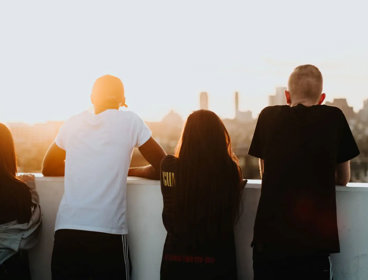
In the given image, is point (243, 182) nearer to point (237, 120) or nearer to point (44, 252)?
point (44, 252)

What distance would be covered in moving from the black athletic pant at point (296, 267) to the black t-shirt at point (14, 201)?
1479mm

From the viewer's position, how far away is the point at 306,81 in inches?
102

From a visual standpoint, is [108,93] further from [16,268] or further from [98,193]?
[16,268]

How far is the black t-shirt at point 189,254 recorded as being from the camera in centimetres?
265

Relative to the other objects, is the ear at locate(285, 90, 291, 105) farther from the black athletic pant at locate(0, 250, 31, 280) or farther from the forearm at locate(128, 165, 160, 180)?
the black athletic pant at locate(0, 250, 31, 280)

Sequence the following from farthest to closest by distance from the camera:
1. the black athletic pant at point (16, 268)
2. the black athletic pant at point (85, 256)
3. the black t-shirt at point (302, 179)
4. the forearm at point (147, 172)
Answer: the forearm at point (147, 172) → the black athletic pant at point (16, 268) → the black athletic pant at point (85, 256) → the black t-shirt at point (302, 179)

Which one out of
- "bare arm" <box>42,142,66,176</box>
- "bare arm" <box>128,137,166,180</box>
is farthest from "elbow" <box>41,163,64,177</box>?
"bare arm" <box>128,137,166,180</box>

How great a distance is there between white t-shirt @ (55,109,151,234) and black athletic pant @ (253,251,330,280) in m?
0.83

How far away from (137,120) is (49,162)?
2.51ft

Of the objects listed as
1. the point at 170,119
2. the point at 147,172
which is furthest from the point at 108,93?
the point at 170,119

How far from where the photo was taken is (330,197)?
246 cm

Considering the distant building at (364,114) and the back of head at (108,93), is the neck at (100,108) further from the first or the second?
the distant building at (364,114)

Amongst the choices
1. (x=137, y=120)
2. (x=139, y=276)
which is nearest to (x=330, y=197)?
(x=137, y=120)

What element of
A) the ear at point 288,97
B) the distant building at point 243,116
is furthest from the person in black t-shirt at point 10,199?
the distant building at point 243,116
